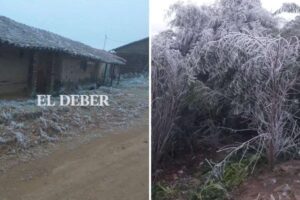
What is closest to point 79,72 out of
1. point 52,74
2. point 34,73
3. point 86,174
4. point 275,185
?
point 52,74

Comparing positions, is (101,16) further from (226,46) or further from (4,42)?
(226,46)

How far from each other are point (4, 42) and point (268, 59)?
6.89 ft

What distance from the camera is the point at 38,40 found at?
3.21 metres

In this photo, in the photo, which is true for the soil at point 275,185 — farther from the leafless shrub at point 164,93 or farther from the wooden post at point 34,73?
the wooden post at point 34,73

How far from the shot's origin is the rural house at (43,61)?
3127 millimetres

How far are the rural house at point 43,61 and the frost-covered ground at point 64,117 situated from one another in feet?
0.37

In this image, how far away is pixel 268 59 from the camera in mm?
3893

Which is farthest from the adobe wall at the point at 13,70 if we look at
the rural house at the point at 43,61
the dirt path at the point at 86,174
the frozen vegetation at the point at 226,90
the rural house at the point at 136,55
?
the frozen vegetation at the point at 226,90

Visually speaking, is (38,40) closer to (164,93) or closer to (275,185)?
(164,93)

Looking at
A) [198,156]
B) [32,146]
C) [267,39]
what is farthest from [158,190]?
[267,39]

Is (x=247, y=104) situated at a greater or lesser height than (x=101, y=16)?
lesser

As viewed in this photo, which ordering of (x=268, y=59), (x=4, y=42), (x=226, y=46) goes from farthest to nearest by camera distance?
1. (x=226, y=46)
2. (x=268, y=59)
3. (x=4, y=42)

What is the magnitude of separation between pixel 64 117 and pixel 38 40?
1.83 ft

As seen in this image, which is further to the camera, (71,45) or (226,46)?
(226,46)
